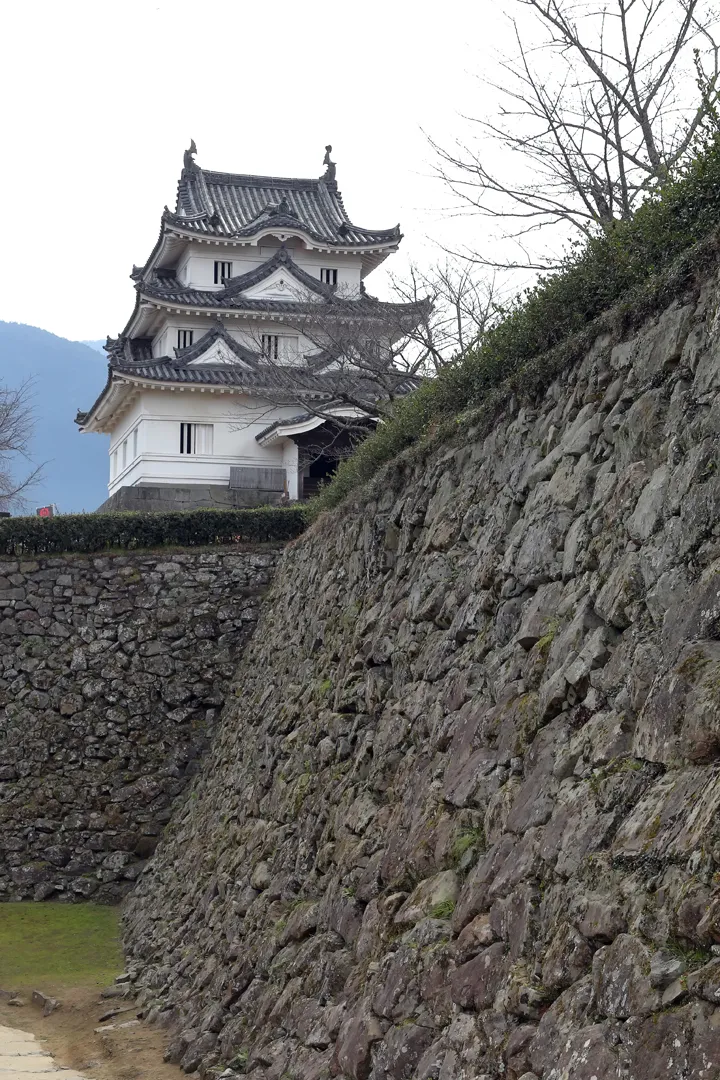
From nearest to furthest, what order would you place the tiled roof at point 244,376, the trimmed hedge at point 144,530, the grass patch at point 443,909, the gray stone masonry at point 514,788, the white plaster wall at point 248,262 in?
the gray stone masonry at point 514,788 → the grass patch at point 443,909 → the trimmed hedge at point 144,530 → the tiled roof at point 244,376 → the white plaster wall at point 248,262

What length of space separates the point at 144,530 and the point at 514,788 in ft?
44.8

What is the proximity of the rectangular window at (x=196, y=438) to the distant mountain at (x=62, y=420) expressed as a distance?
12447 cm

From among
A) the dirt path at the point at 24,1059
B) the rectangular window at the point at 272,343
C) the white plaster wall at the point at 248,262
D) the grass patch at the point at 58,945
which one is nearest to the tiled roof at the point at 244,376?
the rectangular window at the point at 272,343

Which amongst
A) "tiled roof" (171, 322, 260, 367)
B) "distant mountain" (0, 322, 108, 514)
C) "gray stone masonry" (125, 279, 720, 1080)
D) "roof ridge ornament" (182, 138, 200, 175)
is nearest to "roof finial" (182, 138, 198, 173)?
"roof ridge ornament" (182, 138, 200, 175)

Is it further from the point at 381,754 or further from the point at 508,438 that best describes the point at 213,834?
the point at 508,438

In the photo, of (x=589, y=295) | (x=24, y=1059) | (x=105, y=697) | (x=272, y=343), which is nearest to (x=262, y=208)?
(x=272, y=343)

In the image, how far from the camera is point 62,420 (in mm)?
177750

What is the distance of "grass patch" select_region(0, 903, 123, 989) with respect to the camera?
1241 cm

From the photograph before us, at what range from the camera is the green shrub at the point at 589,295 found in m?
6.48

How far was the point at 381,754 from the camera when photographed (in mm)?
8016

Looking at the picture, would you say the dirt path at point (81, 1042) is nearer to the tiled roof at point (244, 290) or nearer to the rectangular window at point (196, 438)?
the rectangular window at point (196, 438)

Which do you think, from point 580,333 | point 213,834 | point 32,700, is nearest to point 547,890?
point 580,333

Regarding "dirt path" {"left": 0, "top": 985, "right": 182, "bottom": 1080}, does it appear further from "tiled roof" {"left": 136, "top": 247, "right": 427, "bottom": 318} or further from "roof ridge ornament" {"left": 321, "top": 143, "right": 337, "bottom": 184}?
"roof ridge ornament" {"left": 321, "top": 143, "right": 337, "bottom": 184}

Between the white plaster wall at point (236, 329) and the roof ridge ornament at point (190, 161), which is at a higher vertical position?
the roof ridge ornament at point (190, 161)
